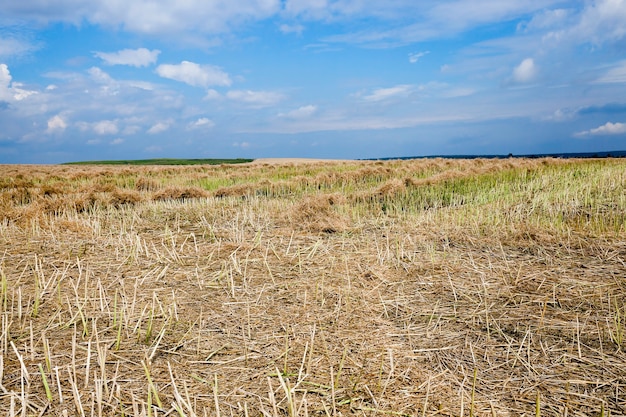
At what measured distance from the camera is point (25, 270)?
4.50 m

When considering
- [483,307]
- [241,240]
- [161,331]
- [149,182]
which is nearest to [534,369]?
[483,307]

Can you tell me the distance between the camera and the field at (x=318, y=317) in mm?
2426

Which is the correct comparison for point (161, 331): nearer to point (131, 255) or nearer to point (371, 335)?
point (371, 335)

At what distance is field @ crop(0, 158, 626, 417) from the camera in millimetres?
2426

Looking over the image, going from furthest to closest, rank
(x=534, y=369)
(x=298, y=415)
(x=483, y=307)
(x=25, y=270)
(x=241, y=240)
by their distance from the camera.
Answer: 1. (x=241, y=240)
2. (x=25, y=270)
3. (x=483, y=307)
4. (x=534, y=369)
5. (x=298, y=415)

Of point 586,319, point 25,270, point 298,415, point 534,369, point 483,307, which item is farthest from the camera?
point 25,270

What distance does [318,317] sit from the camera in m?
3.42

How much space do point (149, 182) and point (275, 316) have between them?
38.0 ft

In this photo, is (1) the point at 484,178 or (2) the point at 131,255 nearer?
(2) the point at 131,255

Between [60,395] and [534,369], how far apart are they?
9.20ft

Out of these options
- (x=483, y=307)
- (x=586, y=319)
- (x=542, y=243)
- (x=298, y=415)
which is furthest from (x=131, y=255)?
(x=542, y=243)

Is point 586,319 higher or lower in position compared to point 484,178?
lower

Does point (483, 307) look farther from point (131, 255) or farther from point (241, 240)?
point (131, 255)

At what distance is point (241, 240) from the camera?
18.7ft
